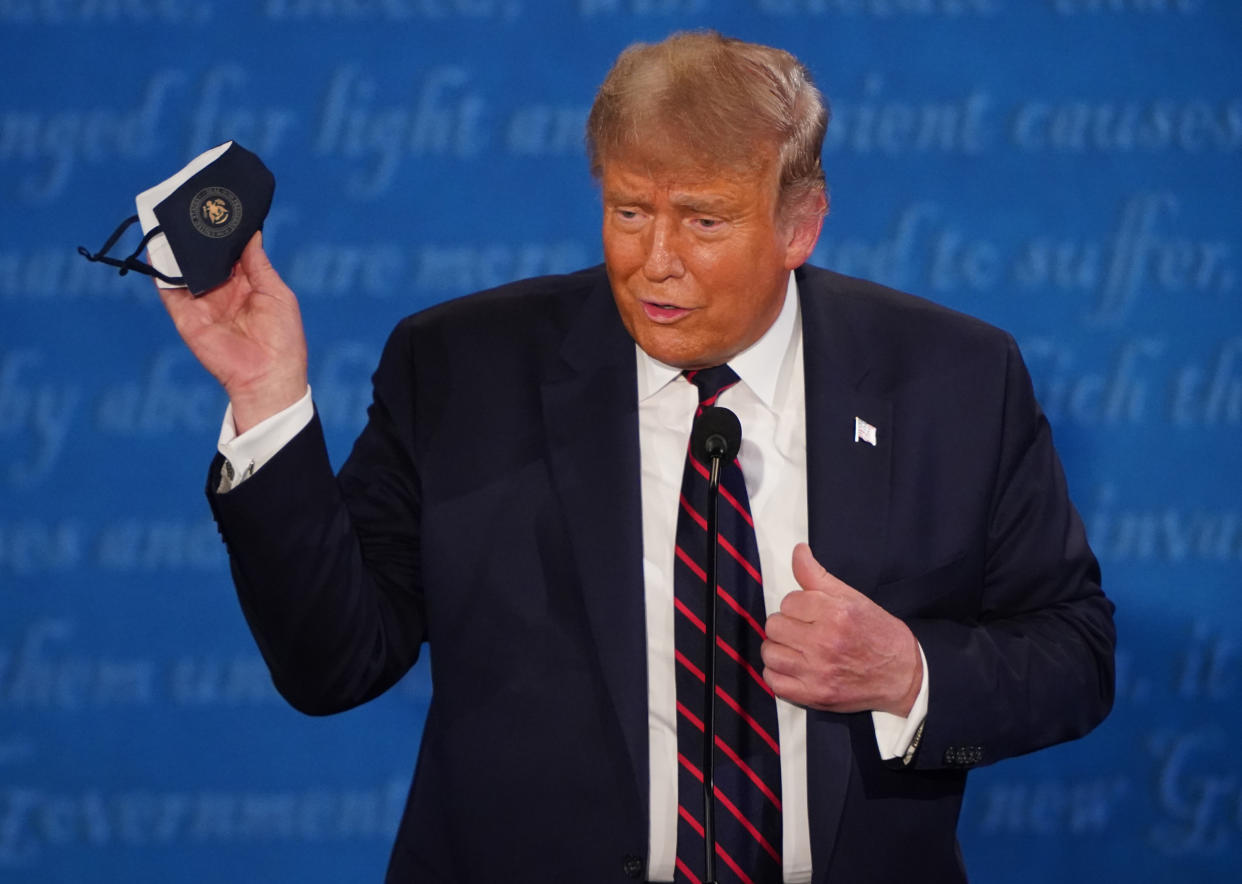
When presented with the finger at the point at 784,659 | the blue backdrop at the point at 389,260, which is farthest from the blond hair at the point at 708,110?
the blue backdrop at the point at 389,260

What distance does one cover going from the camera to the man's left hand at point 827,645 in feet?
4.96

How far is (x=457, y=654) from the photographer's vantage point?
1721 mm

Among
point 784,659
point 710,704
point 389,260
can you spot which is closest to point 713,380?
point 784,659

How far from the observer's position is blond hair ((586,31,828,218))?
1606mm

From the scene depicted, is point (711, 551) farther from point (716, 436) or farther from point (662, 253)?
point (662, 253)

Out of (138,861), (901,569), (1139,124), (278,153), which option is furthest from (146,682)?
(1139,124)

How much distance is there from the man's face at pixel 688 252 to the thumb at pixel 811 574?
0.95ft

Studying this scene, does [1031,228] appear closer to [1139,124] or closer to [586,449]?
[1139,124]

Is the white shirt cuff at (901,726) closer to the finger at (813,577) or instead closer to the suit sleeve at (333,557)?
the finger at (813,577)

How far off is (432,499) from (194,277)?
0.38 meters

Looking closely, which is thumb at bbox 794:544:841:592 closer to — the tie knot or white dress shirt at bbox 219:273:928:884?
white dress shirt at bbox 219:273:928:884

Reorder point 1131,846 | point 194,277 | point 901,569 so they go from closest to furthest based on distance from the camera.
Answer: point 194,277
point 901,569
point 1131,846

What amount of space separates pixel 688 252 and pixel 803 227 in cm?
19

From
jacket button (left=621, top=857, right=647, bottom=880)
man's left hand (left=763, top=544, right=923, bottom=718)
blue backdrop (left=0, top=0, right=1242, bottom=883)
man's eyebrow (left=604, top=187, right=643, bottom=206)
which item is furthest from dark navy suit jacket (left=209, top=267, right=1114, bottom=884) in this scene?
blue backdrop (left=0, top=0, right=1242, bottom=883)
